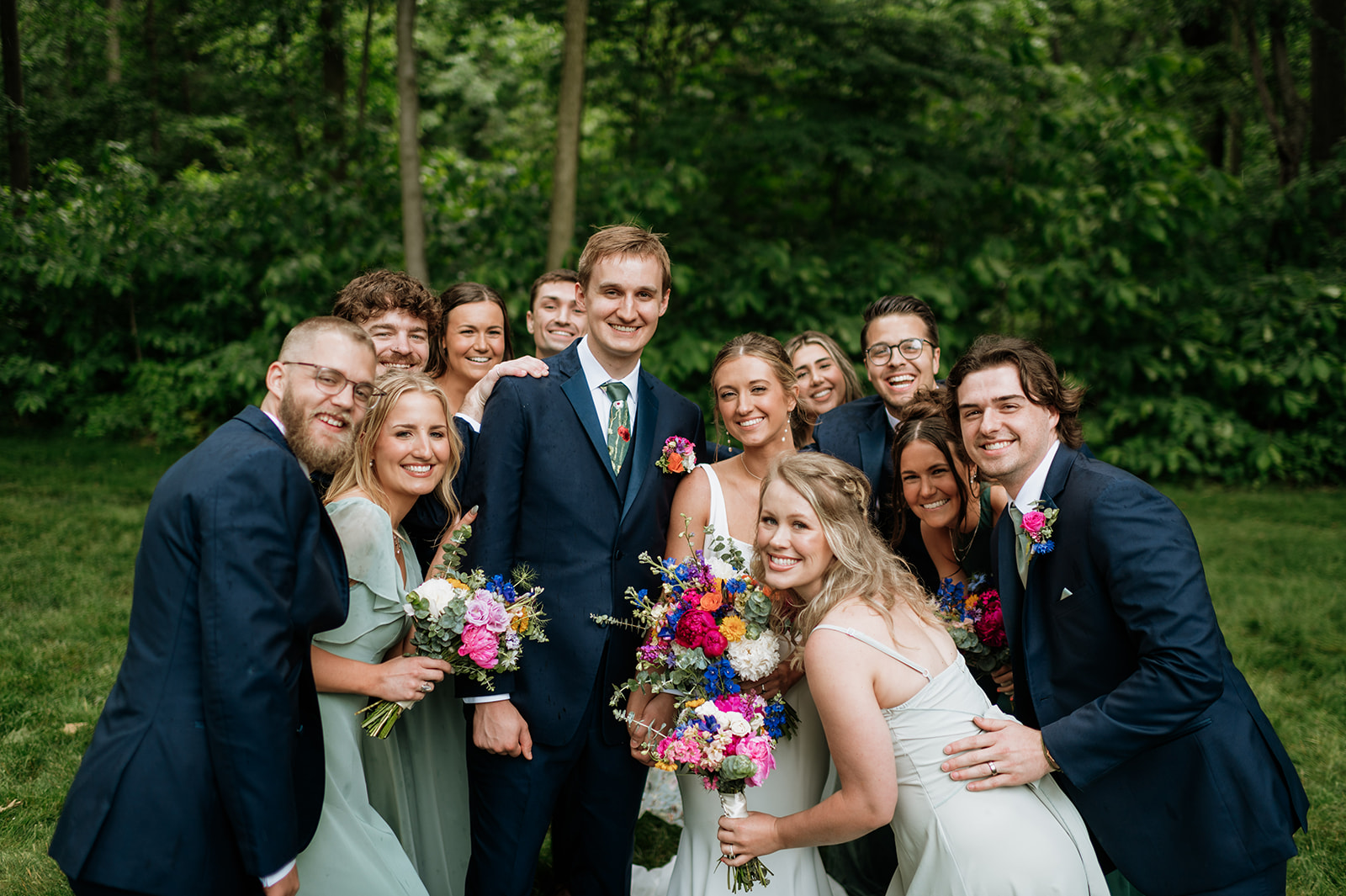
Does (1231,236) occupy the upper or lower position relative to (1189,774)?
upper

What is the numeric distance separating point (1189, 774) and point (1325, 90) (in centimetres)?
1399

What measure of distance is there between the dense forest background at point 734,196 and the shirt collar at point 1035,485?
23.2ft

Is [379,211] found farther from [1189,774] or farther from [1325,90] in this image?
[1325,90]

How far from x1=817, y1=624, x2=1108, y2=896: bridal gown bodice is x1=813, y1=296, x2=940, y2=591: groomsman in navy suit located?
4.67 ft

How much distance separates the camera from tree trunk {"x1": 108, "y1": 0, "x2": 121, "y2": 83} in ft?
42.8

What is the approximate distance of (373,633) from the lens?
3.14m

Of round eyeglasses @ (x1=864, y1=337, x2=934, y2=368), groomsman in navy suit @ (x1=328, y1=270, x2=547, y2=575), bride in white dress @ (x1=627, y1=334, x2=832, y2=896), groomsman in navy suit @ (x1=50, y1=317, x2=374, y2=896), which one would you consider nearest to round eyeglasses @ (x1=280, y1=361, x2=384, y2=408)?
groomsman in navy suit @ (x1=50, y1=317, x2=374, y2=896)

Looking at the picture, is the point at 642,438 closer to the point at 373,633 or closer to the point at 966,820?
the point at 373,633

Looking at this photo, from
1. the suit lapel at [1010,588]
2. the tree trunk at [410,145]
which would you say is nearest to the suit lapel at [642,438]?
the suit lapel at [1010,588]

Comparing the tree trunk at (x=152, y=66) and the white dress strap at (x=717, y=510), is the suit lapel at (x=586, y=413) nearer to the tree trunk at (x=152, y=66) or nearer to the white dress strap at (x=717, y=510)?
the white dress strap at (x=717, y=510)

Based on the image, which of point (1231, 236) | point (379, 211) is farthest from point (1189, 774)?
point (1231, 236)

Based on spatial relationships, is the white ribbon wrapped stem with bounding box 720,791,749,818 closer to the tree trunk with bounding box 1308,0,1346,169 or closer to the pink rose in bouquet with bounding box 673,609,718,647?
the pink rose in bouquet with bounding box 673,609,718,647

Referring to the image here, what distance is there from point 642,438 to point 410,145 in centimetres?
829

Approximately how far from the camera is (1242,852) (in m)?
2.62
